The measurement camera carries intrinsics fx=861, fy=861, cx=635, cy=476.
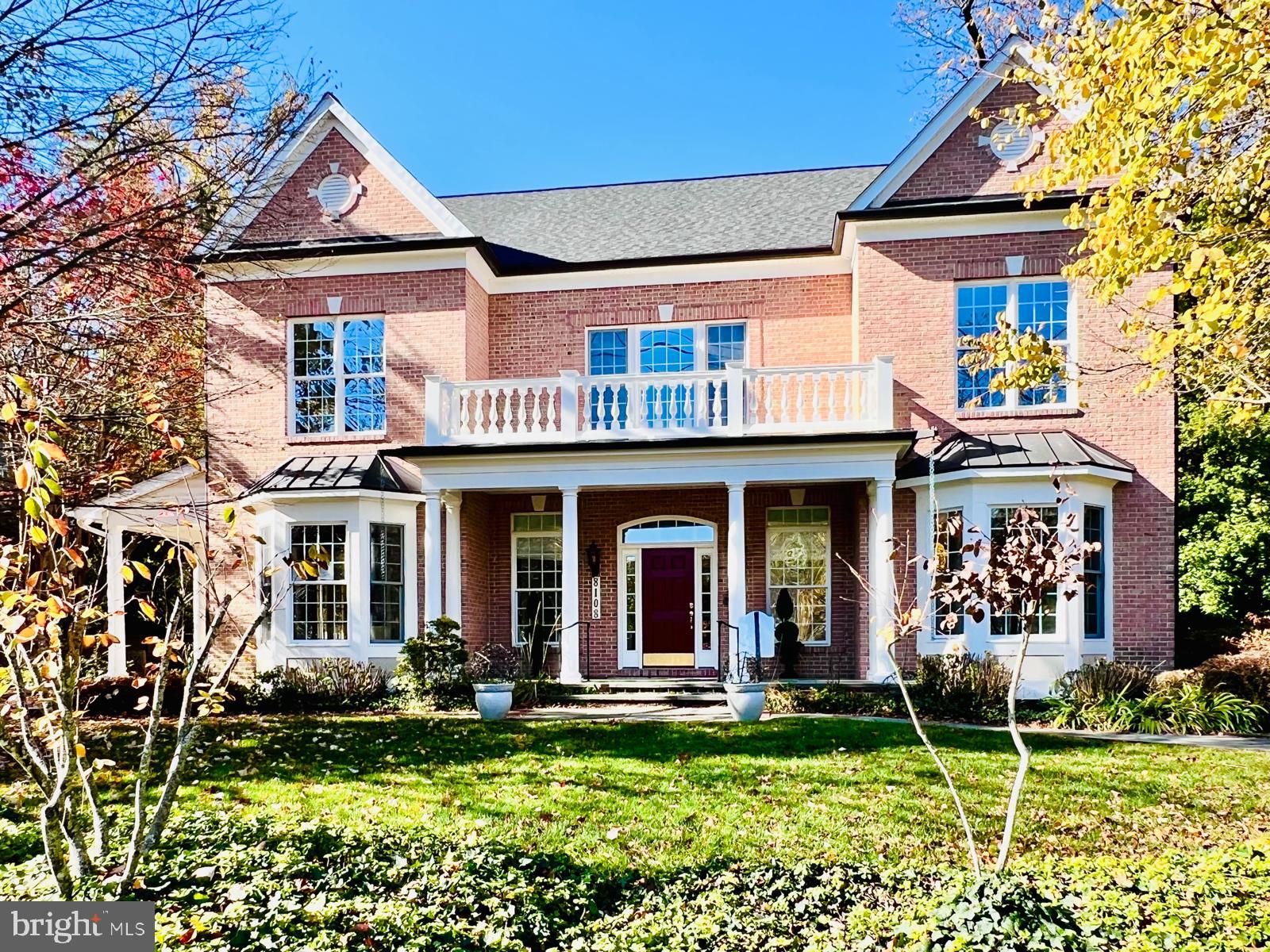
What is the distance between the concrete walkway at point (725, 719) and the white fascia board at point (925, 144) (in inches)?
316

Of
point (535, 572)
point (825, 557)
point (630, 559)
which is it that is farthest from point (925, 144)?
point (535, 572)

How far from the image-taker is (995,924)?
405cm

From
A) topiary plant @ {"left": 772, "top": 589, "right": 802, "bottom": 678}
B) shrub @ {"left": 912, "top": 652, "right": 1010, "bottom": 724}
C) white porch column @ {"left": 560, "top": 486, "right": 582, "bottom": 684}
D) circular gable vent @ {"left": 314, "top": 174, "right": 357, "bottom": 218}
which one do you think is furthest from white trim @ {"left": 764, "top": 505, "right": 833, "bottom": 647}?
circular gable vent @ {"left": 314, "top": 174, "right": 357, "bottom": 218}

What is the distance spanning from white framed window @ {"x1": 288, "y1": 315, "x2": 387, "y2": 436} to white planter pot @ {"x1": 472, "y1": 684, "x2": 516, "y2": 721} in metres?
5.84

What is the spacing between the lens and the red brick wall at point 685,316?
15.0m

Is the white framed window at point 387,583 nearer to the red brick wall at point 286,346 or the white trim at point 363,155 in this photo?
the red brick wall at point 286,346

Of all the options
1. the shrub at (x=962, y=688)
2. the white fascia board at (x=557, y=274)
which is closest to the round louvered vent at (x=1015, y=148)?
the white fascia board at (x=557, y=274)

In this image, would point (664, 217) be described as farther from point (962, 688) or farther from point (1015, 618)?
point (962, 688)

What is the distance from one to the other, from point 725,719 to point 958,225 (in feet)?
28.0

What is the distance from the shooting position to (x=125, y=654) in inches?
642

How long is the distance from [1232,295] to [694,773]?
5.97 m

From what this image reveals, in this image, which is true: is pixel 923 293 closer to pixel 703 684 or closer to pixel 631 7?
pixel 631 7

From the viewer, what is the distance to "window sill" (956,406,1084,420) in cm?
1334

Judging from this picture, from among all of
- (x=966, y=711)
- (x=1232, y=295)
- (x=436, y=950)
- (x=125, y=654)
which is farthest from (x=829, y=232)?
(x=125, y=654)
